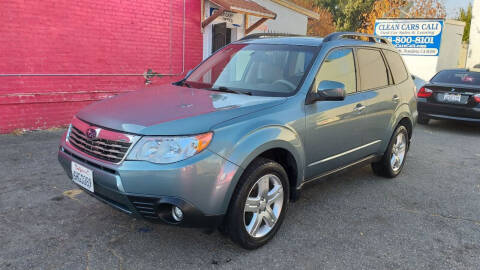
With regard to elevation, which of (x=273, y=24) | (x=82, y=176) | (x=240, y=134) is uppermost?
(x=273, y=24)

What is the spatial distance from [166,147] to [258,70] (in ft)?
5.31

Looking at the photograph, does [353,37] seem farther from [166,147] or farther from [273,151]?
[166,147]

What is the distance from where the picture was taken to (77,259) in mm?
2906

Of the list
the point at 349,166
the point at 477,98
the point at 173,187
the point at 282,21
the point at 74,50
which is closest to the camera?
the point at 173,187

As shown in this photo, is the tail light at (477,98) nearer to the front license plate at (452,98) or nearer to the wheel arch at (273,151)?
the front license plate at (452,98)

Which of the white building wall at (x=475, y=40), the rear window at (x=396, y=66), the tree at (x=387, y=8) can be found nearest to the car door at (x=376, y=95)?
the rear window at (x=396, y=66)

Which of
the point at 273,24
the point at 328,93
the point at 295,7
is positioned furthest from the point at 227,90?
the point at 295,7

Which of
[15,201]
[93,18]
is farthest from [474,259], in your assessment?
[93,18]

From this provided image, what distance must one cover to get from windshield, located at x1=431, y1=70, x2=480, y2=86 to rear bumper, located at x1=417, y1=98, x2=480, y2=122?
689mm

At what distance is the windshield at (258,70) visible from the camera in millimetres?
3596

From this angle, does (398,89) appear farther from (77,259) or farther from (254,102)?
(77,259)

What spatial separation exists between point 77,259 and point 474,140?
8133 mm

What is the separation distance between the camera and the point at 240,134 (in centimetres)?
279

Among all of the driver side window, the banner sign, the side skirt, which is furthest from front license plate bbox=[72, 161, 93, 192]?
the banner sign
